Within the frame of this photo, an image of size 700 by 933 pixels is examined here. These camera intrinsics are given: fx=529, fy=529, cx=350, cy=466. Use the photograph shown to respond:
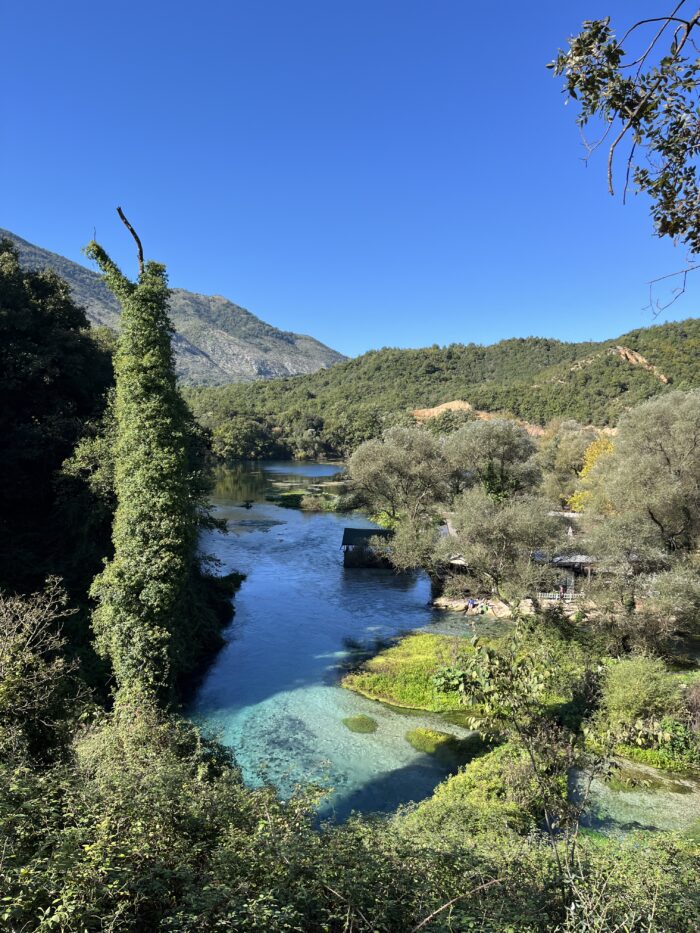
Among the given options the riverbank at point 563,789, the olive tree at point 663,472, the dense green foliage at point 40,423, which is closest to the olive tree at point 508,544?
the riverbank at point 563,789

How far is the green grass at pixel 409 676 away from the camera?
61.5ft

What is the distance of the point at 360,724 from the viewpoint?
677 inches

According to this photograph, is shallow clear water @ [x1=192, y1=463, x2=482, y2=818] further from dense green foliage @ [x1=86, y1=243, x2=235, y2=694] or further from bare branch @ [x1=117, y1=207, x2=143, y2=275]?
bare branch @ [x1=117, y1=207, x2=143, y2=275]

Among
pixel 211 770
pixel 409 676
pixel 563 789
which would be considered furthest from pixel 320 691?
pixel 563 789

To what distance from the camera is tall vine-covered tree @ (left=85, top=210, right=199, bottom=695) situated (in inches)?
588

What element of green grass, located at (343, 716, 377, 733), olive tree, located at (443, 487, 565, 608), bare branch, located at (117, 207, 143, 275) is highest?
bare branch, located at (117, 207, 143, 275)

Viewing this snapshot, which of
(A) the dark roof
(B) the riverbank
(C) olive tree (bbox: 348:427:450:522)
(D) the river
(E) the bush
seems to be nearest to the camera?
(B) the riverbank

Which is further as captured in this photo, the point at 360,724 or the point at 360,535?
the point at 360,535

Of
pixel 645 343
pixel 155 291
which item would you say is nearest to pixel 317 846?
pixel 155 291

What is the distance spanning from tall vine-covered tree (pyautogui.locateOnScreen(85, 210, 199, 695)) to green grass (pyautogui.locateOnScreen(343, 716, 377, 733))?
5.95 metres

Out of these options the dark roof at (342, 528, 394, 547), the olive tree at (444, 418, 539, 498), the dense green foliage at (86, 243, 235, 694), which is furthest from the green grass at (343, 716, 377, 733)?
the olive tree at (444, 418, 539, 498)

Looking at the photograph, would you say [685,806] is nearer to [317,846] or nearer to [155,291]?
[317,846]

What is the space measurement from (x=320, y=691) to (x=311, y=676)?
127 cm

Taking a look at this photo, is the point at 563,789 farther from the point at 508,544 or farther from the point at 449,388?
the point at 449,388
